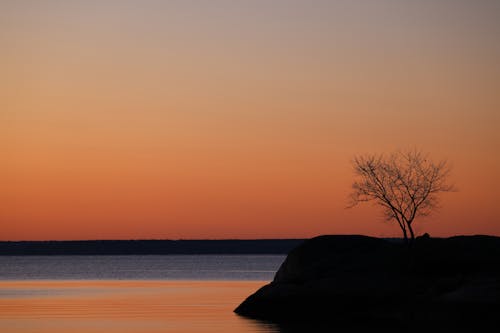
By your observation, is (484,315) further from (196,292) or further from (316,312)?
(196,292)

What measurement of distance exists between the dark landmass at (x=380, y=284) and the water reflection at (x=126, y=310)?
10.7 feet

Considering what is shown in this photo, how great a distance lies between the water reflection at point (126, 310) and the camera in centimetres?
5922

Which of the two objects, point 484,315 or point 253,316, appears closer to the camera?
point 484,315

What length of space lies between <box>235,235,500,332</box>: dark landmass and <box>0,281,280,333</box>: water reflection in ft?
10.7

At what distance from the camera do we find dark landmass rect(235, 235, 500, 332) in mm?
59750

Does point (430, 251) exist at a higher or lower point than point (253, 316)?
higher

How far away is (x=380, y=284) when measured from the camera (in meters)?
64.8

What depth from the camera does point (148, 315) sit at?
67938mm

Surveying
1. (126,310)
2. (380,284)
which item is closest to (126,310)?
(126,310)

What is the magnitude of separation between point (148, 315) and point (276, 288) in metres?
7.87

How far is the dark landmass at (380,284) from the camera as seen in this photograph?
196 ft

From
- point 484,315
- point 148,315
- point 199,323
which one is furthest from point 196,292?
point 484,315

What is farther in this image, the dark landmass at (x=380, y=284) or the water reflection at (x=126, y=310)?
the dark landmass at (x=380, y=284)

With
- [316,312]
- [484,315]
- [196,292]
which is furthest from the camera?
[196,292]
